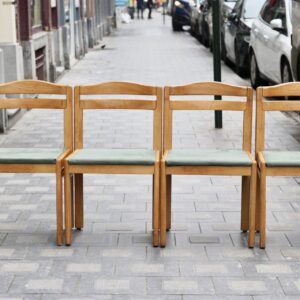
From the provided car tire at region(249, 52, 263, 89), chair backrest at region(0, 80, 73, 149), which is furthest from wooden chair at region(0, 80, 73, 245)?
car tire at region(249, 52, 263, 89)

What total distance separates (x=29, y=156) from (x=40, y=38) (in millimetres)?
8550

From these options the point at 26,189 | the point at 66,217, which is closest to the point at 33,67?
the point at 26,189

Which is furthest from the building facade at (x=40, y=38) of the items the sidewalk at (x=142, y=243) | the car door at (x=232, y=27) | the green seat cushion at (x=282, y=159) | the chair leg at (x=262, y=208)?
the chair leg at (x=262, y=208)

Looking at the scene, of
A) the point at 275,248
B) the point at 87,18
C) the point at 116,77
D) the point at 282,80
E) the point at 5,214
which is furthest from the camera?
the point at 87,18

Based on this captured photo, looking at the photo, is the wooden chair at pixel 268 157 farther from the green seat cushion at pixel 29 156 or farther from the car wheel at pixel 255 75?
the car wheel at pixel 255 75

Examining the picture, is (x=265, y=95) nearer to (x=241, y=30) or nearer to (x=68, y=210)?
(x=68, y=210)

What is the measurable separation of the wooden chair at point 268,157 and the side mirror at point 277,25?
22.3 feet

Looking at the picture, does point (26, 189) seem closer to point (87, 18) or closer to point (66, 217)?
point (66, 217)

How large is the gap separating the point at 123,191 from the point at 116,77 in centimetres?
966

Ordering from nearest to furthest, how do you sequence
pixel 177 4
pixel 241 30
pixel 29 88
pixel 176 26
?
pixel 29 88 < pixel 241 30 < pixel 177 4 < pixel 176 26

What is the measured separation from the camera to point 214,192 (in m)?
6.85

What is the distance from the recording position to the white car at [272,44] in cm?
1187

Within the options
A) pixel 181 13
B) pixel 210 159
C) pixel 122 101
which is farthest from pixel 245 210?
pixel 181 13

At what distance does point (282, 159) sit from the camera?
5.36 metres
